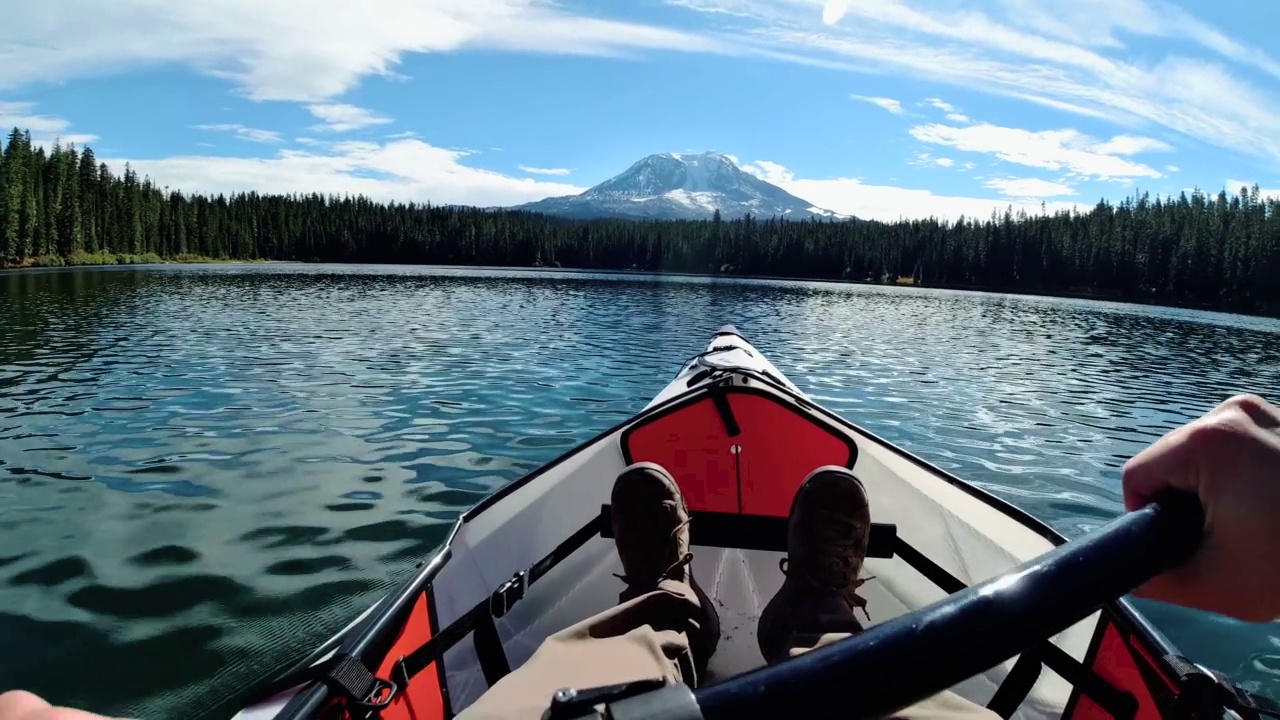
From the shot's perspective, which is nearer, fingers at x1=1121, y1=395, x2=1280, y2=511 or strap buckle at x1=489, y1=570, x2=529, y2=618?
fingers at x1=1121, y1=395, x2=1280, y2=511

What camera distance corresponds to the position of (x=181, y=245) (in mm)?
121125

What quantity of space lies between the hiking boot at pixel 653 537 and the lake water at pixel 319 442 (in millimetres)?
3204

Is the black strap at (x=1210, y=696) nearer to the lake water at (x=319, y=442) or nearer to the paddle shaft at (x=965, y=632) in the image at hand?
the paddle shaft at (x=965, y=632)

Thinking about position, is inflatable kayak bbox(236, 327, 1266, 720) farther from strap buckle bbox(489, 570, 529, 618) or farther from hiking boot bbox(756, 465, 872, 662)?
hiking boot bbox(756, 465, 872, 662)

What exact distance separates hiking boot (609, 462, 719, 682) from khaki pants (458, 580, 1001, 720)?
33cm

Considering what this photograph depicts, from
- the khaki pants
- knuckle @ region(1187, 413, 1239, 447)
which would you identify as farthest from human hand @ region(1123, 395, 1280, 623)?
the khaki pants

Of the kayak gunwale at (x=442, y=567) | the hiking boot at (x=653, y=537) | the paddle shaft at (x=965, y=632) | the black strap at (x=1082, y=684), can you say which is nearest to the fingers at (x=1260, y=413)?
the paddle shaft at (x=965, y=632)

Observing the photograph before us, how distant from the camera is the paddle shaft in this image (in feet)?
2.47

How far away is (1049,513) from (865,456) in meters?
5.73

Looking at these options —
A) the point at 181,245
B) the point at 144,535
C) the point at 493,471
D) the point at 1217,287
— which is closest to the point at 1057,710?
the point at 493,471

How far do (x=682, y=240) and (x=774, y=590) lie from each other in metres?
158

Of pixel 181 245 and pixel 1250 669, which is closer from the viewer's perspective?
pixel 1250 669

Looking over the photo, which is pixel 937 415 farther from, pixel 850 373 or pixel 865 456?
pixel 865 456

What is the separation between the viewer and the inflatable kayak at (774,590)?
0.81 m
